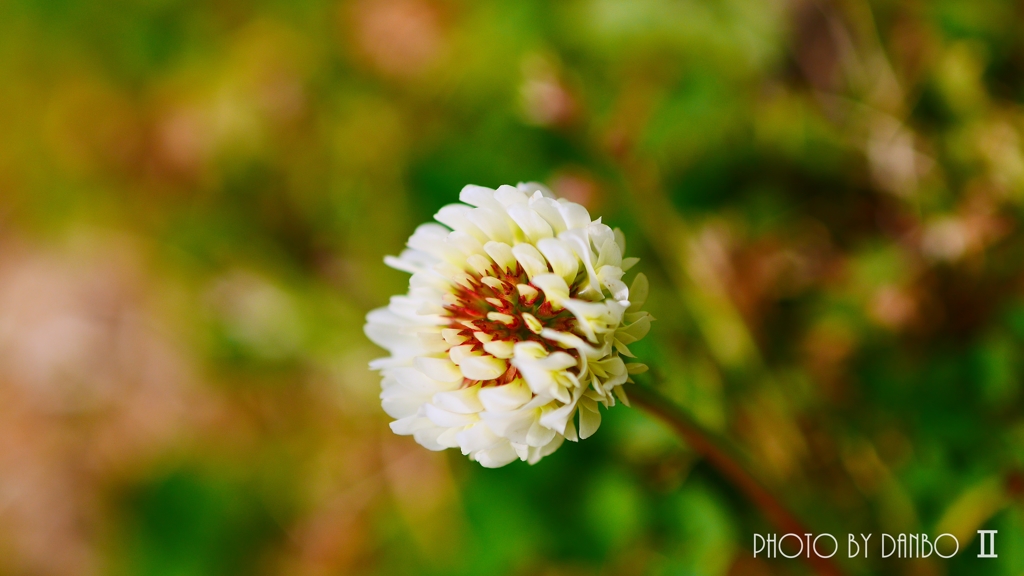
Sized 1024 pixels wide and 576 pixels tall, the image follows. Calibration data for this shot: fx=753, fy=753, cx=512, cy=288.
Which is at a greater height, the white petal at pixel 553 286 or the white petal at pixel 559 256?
the white petal at pixel 559 256

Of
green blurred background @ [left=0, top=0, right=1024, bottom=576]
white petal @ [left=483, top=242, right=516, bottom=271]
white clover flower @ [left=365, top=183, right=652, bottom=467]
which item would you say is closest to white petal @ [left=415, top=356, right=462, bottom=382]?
white clover flower @ [left=365, top=183, right=652, bottom=467]

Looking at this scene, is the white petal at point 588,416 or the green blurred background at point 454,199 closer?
the white petal at point 588,416

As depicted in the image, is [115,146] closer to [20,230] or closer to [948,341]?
[20,230]

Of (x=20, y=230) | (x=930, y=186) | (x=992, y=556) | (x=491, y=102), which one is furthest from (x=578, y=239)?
(x=20, y=230)

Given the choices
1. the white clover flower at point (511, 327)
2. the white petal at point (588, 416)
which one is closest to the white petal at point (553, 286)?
the white clover flower at point (511, 327)

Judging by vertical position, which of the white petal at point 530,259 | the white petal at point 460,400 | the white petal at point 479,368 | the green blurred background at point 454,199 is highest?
the green blurred background at point 454,199

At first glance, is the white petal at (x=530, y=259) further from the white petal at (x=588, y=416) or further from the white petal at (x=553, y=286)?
the white petal at (x=588, y=416)
